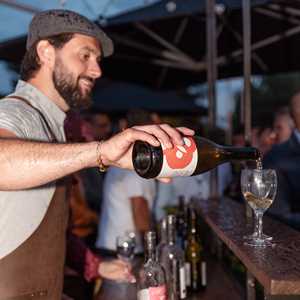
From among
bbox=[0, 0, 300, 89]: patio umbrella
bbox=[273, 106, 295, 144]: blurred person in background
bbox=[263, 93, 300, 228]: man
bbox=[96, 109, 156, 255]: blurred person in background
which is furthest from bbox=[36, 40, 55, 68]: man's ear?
bbox=[273, 106, 295, 144]: blurred person in background

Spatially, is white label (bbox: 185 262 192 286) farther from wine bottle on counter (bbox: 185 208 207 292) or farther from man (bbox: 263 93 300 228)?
man (bbox: 263 93 300 228)

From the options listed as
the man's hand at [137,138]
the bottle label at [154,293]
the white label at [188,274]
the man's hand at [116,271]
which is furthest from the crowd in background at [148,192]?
the man's hand at [137,138]

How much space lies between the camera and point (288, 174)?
267cm

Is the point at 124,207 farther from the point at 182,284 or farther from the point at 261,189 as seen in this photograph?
the point at 261,189

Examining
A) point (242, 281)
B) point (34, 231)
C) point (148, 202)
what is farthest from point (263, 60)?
point (34, 231)

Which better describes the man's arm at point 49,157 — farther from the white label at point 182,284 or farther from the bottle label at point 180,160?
the white label at point 182,284

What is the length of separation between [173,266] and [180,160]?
0.73 meters

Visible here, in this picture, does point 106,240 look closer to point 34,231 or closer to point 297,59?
point 34,231

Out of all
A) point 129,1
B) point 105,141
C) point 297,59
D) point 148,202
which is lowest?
point 148,202

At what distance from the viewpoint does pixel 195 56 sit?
4539 mm

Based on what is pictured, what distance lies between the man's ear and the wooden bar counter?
768 mm

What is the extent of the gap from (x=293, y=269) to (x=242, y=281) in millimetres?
939

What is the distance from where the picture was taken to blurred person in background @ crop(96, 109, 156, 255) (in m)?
2.69

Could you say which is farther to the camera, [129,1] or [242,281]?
[129,1]
